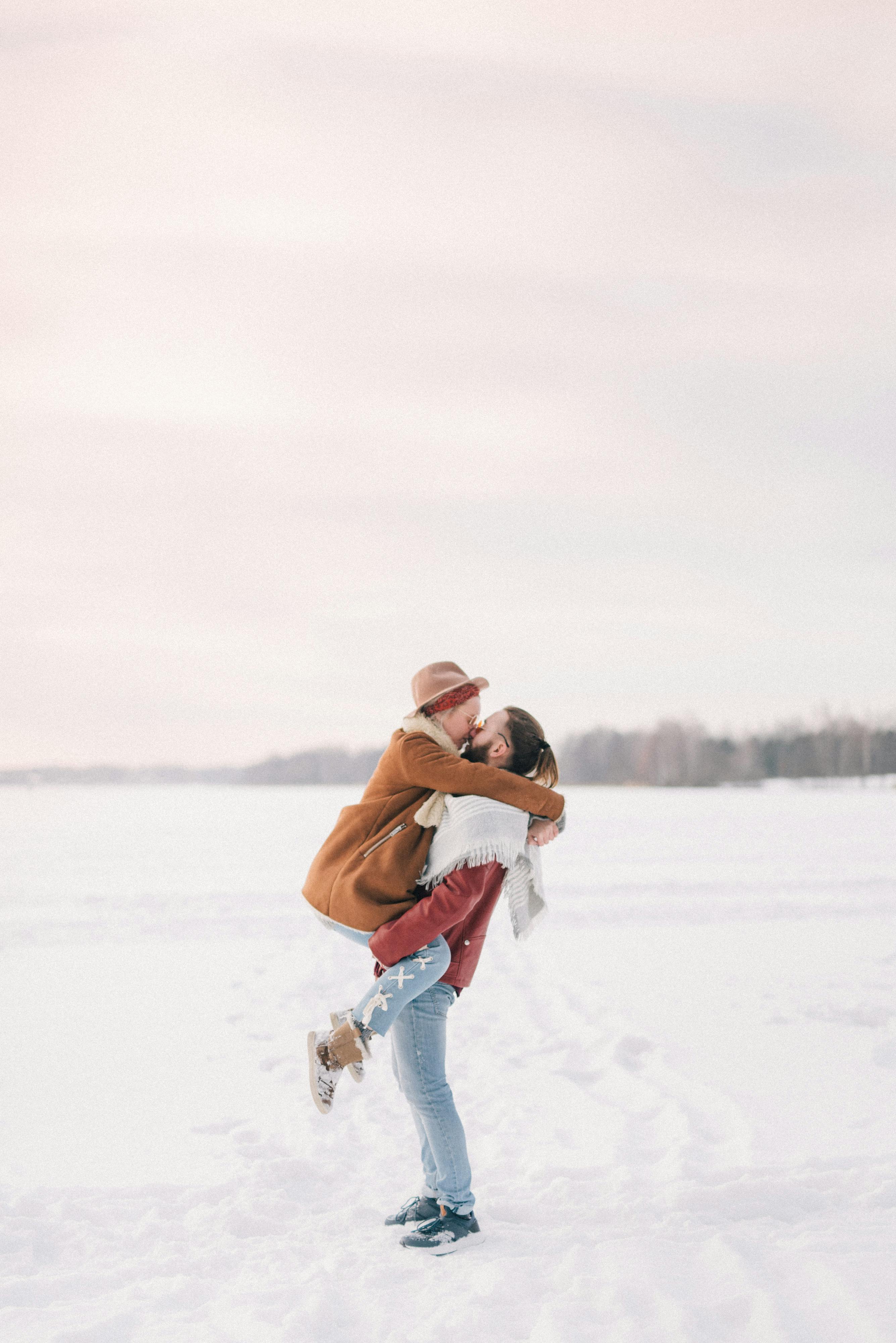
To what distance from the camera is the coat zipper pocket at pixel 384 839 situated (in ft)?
10.5

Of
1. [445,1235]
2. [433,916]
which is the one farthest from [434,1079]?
[433,916]

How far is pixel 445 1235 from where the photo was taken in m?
3.23

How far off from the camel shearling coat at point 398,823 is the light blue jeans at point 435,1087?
35cm

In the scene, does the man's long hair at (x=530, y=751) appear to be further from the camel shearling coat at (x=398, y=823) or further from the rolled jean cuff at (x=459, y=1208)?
the rolled jean cuff at (x=459, y=1208)

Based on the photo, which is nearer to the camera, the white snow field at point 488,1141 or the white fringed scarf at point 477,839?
the white snow field at point 488,1141

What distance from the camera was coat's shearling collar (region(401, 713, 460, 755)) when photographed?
3256mm

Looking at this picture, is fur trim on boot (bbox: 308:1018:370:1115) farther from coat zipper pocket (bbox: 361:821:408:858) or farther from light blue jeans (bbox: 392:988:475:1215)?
coat zipper pocket (bbox: 361:821:408:858)

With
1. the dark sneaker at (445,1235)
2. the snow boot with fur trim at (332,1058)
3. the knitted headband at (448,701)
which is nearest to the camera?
the snow boot with fur trim at (332,1058)

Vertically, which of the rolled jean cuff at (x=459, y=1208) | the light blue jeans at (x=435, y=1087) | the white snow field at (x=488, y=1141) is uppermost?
the light blue jeans at (x=435, y=1087)

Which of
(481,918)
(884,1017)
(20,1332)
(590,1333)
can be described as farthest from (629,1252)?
(884,1017)

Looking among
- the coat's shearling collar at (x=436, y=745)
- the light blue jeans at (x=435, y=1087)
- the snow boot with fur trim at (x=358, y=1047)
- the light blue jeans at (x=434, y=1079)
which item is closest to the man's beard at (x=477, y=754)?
the coat's shearling collar at (x=436, y=745)

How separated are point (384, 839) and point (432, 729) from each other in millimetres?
399

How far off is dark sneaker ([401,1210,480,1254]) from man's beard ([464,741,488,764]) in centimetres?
153

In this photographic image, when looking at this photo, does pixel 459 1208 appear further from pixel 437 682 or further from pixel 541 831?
pixel 437 682
